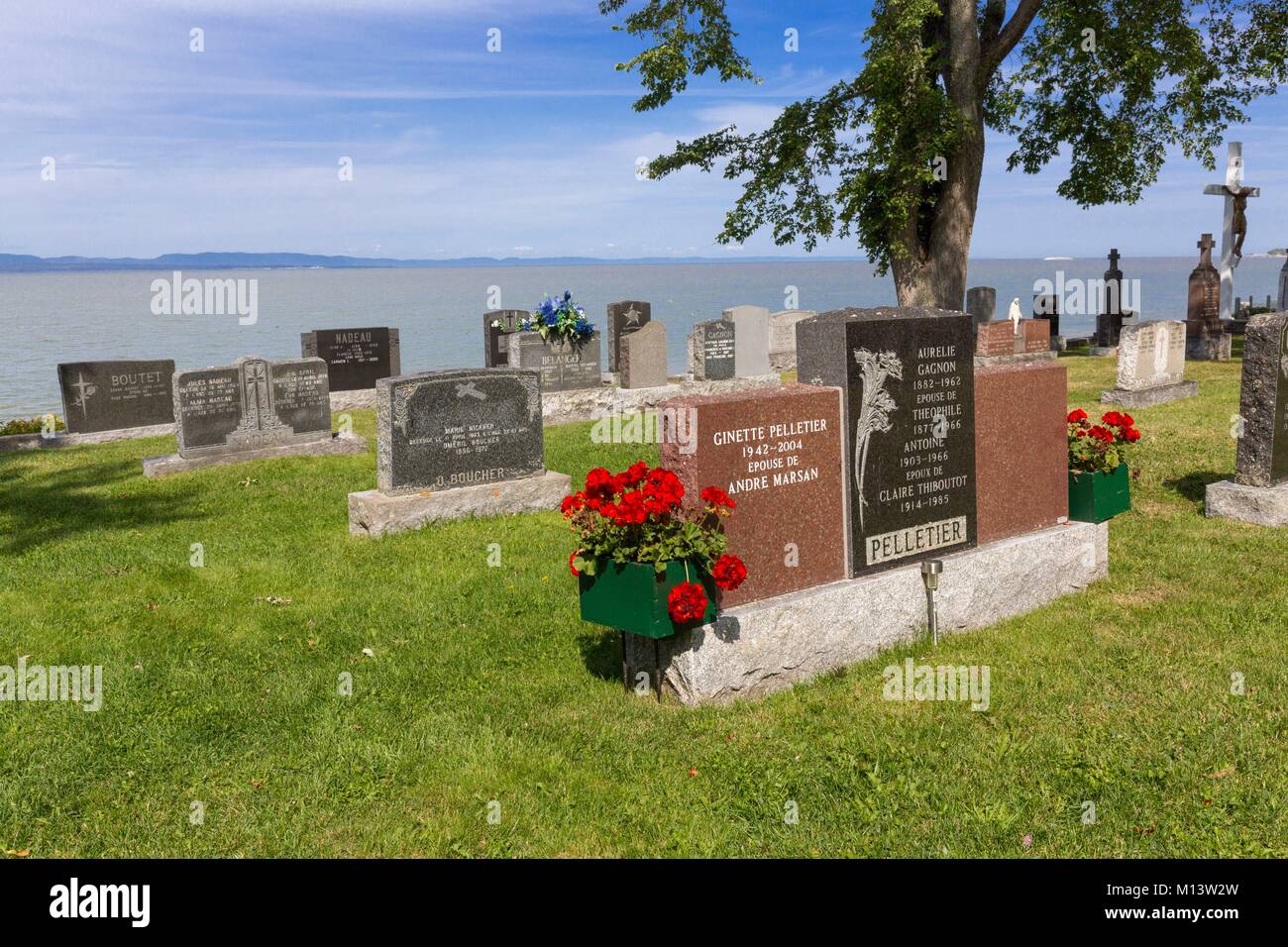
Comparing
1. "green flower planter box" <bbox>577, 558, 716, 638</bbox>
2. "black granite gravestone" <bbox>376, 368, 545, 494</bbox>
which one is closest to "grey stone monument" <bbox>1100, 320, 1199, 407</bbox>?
"black granite gravestone" <bbox>376, 368, 545, 494</bbox>

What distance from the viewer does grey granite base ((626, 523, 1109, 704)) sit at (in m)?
5.89

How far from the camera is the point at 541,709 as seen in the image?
5926 mm

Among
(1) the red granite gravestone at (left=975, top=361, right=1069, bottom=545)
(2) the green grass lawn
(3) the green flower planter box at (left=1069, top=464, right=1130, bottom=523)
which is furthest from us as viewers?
(3) the green flower planter box at (left=1069, top=464, right=1130, bottom=523)

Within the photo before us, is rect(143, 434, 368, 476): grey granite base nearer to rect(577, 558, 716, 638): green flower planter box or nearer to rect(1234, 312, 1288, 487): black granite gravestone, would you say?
rect(577, 558, 716, 638): green flower planter box

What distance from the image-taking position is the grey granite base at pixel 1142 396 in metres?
16.8

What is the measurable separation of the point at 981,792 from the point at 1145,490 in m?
7.44

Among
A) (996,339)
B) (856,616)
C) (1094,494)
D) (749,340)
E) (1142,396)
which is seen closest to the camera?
(856,616)

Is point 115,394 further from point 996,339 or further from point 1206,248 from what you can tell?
point 1206,248

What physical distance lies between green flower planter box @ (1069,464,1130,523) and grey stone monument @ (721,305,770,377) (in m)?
13.3

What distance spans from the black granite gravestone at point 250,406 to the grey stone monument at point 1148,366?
40.8 ft

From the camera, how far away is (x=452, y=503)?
34.4ft

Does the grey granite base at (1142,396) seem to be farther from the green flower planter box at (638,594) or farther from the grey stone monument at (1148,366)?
the green flower planter box at (638,594)

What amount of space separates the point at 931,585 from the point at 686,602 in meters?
2.18

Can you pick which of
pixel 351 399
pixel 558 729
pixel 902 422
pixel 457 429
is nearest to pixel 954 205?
pixel 457 429
